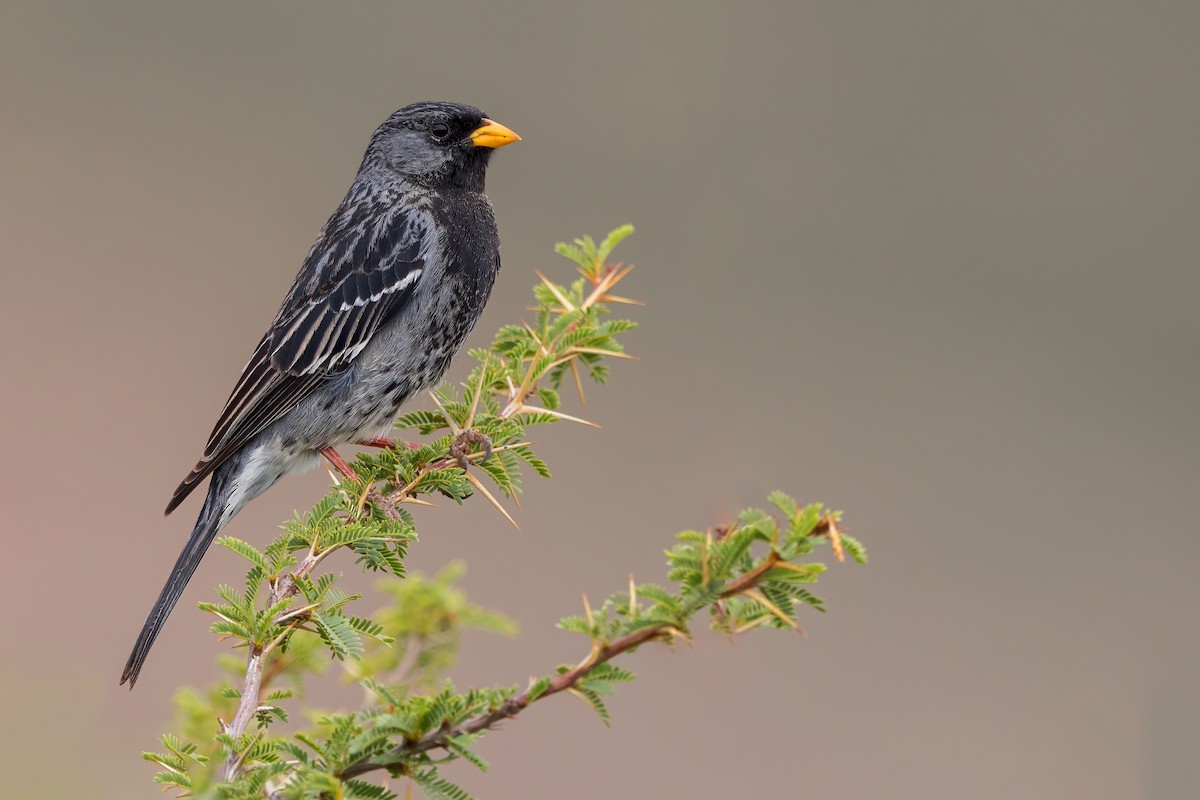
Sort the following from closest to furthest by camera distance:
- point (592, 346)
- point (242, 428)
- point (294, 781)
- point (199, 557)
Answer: point (294, 781)
point (592, 346)
point (199, 557)
point (242, 428)

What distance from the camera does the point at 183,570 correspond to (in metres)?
2.39

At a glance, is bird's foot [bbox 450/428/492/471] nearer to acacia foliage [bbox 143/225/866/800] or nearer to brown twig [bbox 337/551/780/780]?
acacia foliage [bbox 143/225/866/800]

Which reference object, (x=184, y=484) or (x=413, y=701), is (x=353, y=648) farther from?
(x=184, y=484)

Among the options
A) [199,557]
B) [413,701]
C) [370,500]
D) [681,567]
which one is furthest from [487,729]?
[199,557]

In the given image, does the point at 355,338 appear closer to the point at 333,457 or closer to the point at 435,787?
the point at 333,457

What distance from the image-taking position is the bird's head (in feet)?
10.5

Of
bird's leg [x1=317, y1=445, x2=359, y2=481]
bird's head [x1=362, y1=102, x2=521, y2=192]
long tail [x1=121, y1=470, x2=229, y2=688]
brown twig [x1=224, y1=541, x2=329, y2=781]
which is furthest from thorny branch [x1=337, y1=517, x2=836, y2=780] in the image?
bird's head [x1=362, y1=102, x2=521, y2=192]

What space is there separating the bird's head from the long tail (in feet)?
3.47

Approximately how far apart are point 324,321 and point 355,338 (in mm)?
90

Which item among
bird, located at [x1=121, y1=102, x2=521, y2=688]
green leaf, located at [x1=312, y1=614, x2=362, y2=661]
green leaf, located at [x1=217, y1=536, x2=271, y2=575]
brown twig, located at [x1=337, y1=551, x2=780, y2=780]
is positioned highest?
bird, located at [x1=121, y1=102, x2=521, y2=688]

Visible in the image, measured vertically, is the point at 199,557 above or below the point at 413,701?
above

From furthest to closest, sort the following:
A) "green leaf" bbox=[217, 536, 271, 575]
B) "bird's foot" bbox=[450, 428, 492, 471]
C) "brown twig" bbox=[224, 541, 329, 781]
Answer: "bird's foot" bbox=[450, 428, 492, 471]
"green leaf" bbox=[217, 536, 271, 575]
"brown twig" bbox=[224, 541, 329, 781]

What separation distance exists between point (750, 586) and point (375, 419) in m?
2.01

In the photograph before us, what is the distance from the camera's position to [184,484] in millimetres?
2521
